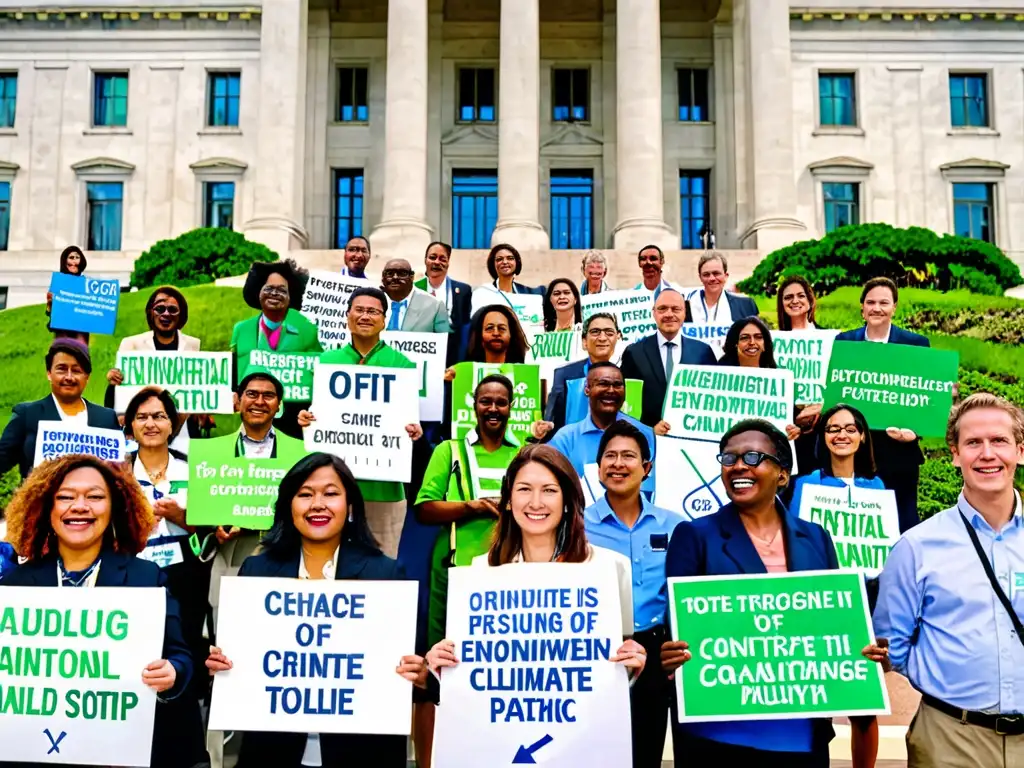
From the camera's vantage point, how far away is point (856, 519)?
24.6 feet

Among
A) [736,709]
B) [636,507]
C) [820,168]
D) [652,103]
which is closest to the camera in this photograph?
[736,709]

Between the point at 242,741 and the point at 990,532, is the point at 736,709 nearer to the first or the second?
the point at 990,532

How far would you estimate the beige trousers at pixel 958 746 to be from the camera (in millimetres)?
4988

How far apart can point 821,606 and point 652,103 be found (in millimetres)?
33807

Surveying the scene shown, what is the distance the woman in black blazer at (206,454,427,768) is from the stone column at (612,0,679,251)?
31.0 meters

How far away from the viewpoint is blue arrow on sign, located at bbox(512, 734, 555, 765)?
205 inches

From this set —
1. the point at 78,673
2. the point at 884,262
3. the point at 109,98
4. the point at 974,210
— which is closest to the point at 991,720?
the point at 78,673

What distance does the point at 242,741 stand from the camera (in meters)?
5.53

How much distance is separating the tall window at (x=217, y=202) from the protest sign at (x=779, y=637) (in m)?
43.2

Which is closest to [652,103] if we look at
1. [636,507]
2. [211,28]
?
[211,28]

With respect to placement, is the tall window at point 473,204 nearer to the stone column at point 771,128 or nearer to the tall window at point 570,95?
the tall window at point 570,95

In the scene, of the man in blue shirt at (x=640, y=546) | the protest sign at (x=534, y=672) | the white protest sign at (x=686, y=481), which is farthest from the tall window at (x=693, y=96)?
the protest sign at (x=534, y=672)

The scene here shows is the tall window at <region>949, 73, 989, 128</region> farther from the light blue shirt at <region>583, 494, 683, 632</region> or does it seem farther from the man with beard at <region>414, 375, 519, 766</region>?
the light blue shirt at <region>583, 494, 683, 632</region>

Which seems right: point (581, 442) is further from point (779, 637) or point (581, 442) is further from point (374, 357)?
point (779, 637)
